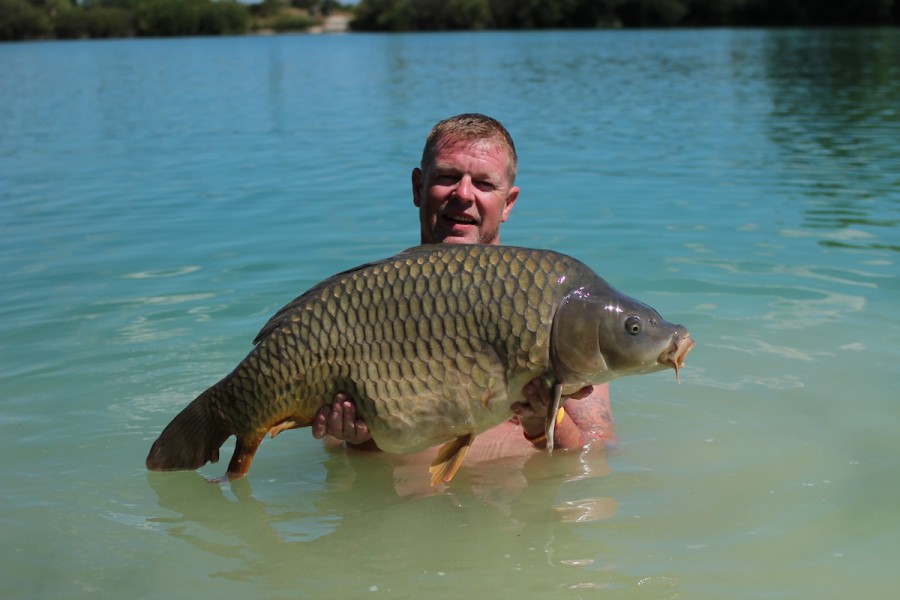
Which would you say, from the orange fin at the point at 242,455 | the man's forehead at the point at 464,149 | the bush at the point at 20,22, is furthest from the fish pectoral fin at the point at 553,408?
the bush at the point at 20,22

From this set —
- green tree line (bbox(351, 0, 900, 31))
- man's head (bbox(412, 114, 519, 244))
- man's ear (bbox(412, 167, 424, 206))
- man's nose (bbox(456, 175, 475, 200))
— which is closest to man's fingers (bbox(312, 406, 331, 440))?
man's head (bbox(412, 114, 519, 244))

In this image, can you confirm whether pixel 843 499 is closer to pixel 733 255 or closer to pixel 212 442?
pixel 212 442

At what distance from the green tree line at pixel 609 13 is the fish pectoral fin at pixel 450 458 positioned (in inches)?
2507

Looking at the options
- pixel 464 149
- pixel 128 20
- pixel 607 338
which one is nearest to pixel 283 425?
pixel 607 338

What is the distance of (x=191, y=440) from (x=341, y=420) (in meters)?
0.55

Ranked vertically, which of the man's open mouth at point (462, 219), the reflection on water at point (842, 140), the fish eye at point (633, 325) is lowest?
the reflection on water at point (842, 140)

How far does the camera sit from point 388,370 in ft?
11.1

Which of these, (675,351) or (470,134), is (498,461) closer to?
(470,134)

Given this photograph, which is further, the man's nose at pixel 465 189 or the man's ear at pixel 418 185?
the man's ear at pixel 418 185

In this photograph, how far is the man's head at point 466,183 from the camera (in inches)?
179

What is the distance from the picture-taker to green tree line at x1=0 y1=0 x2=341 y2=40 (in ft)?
320

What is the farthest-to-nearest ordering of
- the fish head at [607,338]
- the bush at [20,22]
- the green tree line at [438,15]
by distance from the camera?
the bush at [20,22] → the green tree line at [438,15] → the fish head at [607,338]

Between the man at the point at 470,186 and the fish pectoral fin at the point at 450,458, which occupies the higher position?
the man at the point at 470,186

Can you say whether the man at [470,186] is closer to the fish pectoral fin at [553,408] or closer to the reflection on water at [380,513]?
the reflection on water at [380,513]
